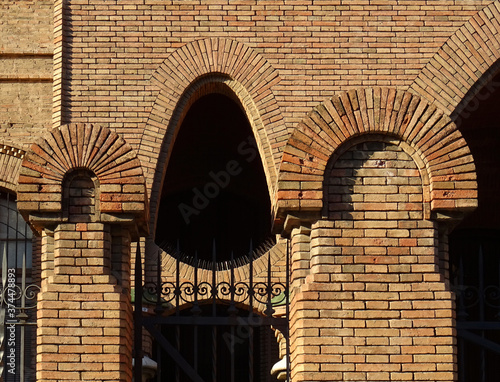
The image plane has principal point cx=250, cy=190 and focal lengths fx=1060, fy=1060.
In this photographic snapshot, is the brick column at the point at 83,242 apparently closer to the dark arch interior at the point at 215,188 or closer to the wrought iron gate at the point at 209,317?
the wrought iron gate at the point at 209,317

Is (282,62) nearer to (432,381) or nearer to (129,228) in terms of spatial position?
(129,228)

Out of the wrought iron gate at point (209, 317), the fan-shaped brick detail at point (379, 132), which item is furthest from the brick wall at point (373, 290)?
the wrought iron gate at point (209, 317)

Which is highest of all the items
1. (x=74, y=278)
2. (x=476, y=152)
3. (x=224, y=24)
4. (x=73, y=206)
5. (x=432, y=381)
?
(x=224, y=24)

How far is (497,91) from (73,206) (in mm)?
6936

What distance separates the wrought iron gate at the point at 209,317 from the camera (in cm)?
669

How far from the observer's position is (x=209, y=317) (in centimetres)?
681

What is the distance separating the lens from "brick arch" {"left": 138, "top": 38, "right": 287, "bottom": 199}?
10867 millimetres

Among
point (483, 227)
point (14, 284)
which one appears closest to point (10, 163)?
point (14, 284)

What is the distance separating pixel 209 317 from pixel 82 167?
1269 millimetres

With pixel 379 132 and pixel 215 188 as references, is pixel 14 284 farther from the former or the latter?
pixel 379 132

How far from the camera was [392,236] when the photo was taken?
638 centimetres

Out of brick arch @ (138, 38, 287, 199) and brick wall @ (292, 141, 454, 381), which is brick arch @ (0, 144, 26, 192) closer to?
brick arch @ (138, 38, 287, 199)

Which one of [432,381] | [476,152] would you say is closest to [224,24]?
[476,152]

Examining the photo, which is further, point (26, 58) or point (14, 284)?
point (26, 58)
